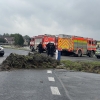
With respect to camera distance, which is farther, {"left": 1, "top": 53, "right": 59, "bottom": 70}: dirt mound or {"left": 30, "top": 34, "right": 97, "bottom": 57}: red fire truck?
{"left": 30, "top": 34, "right": 97, "bottom": 57}: red fire truck

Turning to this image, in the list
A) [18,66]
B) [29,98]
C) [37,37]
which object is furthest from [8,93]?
[37,37]

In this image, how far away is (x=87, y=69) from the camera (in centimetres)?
1493

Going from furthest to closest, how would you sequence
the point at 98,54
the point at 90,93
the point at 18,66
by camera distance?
the point at 98,54
the point at 18,66
the point at 90,93

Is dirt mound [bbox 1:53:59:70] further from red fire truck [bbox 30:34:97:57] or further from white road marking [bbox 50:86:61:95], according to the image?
red fire truck [bbox 30:34:97:57]

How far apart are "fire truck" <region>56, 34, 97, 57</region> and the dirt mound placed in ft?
67.7

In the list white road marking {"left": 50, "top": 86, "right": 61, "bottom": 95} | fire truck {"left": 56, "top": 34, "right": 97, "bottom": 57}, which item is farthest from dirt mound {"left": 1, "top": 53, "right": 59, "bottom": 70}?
fire truck {"left": 56, "top": 34, "right": 97, "bottom": 57}

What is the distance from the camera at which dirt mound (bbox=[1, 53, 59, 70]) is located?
14029 millimetres

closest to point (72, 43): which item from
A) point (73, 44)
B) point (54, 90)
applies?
point (73, 44)

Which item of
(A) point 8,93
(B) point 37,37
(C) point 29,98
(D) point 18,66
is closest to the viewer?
(C) point 29,98

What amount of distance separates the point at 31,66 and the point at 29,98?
815cm

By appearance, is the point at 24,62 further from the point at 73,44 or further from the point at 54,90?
the point at 73,44

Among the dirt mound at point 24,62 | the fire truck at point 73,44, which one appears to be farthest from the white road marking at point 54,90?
the fire truck at point 73,44

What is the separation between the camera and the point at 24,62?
47.4 ft

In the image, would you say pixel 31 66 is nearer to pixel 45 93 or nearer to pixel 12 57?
pixel 12 57
